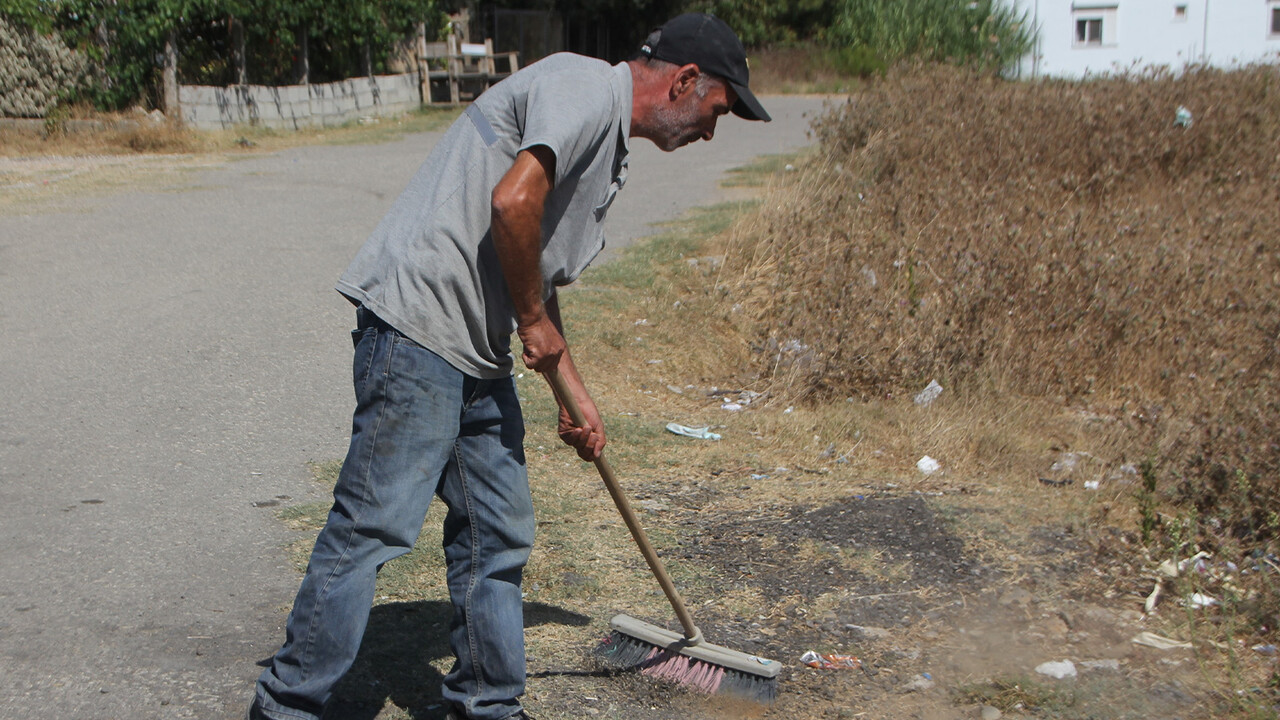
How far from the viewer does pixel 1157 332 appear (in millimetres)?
5602

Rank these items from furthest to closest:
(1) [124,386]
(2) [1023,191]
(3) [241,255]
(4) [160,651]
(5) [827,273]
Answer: (3) [241,255] < (2) [1023,191] < (5) [827,273] < (1) [124,386] < (4) [160,651]

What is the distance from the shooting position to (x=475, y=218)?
250 centimetres

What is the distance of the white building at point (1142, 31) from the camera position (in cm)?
2784

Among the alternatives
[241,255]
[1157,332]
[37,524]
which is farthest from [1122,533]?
[241,255]

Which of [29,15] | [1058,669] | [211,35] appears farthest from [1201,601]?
[211,35]

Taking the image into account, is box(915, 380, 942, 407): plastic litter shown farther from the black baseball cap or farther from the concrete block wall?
the concrete block wall

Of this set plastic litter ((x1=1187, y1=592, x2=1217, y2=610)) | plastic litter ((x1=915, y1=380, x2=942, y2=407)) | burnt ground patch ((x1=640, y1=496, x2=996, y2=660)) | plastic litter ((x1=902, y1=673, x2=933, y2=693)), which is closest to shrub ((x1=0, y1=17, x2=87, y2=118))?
plastic litter ((x1=915, y1=380, x2=942, y2=407))

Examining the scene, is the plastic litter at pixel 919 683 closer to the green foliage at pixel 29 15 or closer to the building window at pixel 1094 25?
the green foliage at pixel 29 15

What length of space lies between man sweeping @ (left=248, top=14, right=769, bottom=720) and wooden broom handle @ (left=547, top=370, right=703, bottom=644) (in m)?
0.13

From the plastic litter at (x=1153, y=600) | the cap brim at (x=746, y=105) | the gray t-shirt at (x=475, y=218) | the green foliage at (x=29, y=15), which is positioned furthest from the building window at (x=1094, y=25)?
the gray t-shirt at (x=475, y=218)

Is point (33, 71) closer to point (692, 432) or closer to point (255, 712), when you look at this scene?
point (692, 432)

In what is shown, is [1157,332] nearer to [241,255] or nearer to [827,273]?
[827,273]

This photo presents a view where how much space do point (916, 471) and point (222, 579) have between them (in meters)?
2.67

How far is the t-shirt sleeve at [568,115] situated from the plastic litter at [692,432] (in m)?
2.74
